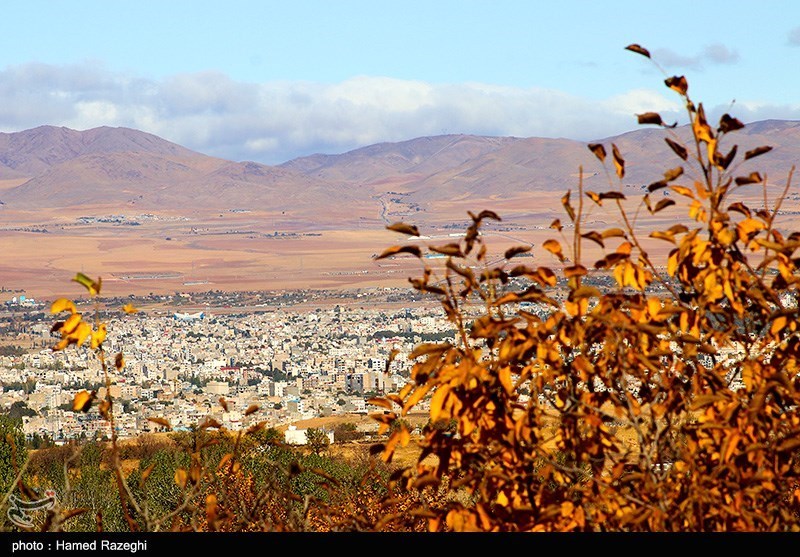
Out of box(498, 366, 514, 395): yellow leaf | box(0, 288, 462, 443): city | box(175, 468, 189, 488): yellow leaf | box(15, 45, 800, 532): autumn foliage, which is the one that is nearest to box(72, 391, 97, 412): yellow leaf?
box(15, 45, 800, 532): autumn foliage

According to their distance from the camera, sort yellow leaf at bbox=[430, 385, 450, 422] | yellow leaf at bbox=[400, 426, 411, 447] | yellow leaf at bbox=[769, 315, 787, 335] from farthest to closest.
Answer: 1. yellow leaf at bbox=[769, 315, 787, 335]
2. yellow leaf at bbox=[400, 426, 411, 447]
3. yellow leaf at bbox=[430, 385, 450, 422]

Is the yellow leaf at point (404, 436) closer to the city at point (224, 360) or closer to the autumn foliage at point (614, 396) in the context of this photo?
the autumn foliage at point (614, 396)

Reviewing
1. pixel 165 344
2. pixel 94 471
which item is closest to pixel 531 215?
pixel 165 344

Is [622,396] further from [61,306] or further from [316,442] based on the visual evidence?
[316,442]

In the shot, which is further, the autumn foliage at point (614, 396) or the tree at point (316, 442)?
the tree at point (316, 442)

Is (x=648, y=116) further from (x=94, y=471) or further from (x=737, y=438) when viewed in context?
(x=94, y=471)

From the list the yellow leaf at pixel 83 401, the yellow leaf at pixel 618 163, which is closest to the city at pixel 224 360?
the yellow leaf at pixel 83 401

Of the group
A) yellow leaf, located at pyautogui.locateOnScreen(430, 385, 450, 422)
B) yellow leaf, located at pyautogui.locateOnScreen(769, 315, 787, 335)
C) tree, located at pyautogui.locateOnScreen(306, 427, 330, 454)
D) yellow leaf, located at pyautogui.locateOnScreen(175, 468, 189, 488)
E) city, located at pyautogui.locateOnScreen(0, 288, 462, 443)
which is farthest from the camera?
city, located at pyautogui.locateOnScreen(0, 288, 462, 443)

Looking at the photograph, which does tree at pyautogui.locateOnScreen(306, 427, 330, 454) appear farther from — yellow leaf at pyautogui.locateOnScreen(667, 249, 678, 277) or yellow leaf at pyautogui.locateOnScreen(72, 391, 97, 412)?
yellow leaf at pyautogui.locateOnScreen(667, 249, 678, 277)

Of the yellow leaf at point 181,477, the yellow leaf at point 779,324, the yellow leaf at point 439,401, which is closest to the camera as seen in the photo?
the yellow leaf at point 439,401

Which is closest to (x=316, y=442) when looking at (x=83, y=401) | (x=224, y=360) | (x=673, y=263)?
(x=83, y=401)

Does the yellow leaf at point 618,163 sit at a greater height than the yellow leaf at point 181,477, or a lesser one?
greater

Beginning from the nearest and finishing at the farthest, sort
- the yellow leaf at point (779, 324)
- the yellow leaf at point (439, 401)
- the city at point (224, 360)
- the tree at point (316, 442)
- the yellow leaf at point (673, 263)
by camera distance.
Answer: the yellow leaf at point (439, 401) → the yellow leaf at point (779, 324) → the yellow leaf at point (673, 263) → the tree at point (316, 442) → the city at point (224, 360)
